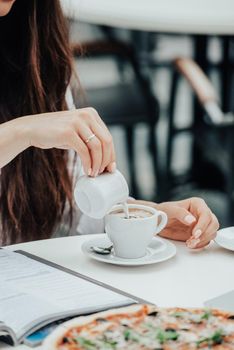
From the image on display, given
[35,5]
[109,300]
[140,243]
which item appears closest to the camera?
[109,300]

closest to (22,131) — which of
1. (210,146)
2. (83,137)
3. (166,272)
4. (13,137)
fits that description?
(13,137)

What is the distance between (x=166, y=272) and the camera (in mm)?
1109

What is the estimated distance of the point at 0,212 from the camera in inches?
63.2

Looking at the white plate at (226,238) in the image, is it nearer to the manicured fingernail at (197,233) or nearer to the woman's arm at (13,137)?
the manicured fingernail at (197,233)

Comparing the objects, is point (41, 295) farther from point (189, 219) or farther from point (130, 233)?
point (189, 219)

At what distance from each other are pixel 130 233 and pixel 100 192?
10cm

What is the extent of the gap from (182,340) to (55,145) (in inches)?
19.5

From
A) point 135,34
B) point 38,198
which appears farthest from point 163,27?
point 38,198

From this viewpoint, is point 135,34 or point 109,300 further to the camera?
point 135,34

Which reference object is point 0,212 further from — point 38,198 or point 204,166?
point 204,166

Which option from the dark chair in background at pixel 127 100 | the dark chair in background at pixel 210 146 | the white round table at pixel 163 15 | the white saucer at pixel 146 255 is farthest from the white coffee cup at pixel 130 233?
the dark chair in background at pixel 210 146

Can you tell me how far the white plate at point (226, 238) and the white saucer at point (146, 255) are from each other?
93mm

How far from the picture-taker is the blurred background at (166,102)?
2.56 meters

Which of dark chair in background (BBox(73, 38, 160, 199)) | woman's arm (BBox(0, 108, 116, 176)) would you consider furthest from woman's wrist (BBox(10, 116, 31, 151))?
dark chair in background (BBox(73, 38, 160, 199))
